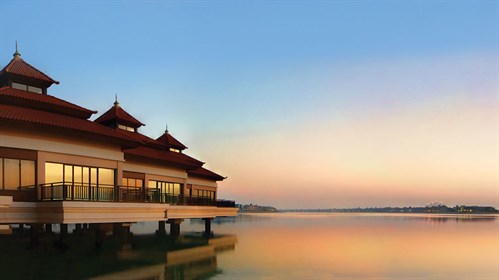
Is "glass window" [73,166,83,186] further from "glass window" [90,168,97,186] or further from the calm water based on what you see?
the calm water

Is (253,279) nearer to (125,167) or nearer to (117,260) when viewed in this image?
(117,260)

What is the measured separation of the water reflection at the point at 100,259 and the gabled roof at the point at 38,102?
27.9 feet

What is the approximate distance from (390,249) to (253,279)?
23.9 m


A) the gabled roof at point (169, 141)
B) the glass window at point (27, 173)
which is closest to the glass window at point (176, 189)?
the gabled roof at point (169, 141)

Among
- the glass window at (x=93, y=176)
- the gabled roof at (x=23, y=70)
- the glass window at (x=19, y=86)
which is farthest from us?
the glass window at (x=19, y=86)

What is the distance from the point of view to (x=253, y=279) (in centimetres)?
2500

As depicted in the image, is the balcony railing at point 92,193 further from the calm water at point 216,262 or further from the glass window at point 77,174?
the calm water at point 216,262

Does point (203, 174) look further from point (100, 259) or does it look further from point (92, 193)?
point (92, 193)

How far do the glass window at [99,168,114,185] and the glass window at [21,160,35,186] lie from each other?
521 cm

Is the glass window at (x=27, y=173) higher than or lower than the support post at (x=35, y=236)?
higher

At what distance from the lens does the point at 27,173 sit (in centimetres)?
2519

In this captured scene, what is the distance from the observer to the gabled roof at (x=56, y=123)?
24.6m

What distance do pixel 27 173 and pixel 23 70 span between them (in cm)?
934

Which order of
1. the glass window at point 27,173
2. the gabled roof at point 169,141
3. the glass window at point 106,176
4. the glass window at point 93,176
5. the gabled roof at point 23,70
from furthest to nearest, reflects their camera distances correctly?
the gabled roof at point 169,141 < the glass window at point 106,176 < the gabled roof at point 23,70 < the glass window at point 93,176 < the glass window at point 27,173
